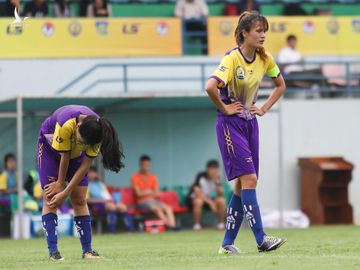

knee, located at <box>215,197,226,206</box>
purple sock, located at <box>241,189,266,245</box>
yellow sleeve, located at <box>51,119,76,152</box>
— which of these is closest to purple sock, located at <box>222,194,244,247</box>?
purple sock, located at <box>241,189,266,245</box>

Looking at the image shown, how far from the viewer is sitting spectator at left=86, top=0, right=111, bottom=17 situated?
76.0ft

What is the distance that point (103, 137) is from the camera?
9.77 metres

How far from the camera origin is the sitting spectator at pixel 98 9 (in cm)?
2316

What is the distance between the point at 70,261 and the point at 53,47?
12558 millimetres

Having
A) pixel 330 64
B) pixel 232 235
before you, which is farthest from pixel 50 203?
pixel 330 64

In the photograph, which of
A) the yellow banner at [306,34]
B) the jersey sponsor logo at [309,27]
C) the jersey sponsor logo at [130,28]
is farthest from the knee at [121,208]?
the jersey sponsor logo at [309,27]

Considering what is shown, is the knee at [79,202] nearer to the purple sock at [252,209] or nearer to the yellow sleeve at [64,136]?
the yellow sleeve at [64,136]

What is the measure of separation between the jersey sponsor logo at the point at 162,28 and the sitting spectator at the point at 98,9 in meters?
1.10

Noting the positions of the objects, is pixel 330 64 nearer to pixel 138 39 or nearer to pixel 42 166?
pixel 138 39

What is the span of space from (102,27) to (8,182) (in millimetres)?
4076

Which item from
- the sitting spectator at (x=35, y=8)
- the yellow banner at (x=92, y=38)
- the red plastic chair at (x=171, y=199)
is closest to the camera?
the red plastic chair at (x=171, y=199)

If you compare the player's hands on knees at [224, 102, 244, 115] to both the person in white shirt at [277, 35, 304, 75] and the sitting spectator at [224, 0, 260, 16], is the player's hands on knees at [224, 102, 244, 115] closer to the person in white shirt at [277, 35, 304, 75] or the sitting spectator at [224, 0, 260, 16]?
the person in white shirt at [277, 35, 304, 75]

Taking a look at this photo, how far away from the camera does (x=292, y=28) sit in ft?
78.5

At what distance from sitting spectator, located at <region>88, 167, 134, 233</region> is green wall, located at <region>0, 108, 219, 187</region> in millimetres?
2342
